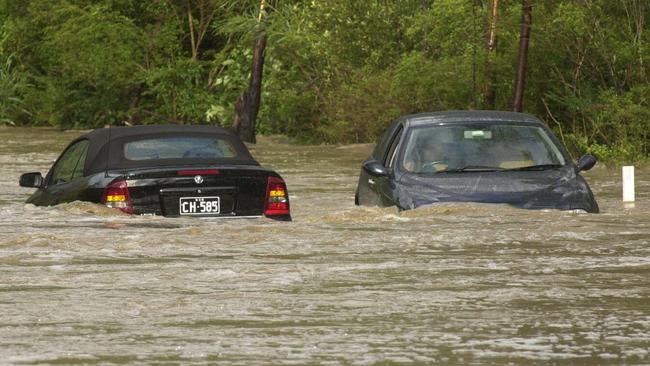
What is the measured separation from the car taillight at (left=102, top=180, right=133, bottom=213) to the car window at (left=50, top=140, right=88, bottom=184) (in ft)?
5.67

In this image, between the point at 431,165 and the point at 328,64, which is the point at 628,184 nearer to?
the point at 431,165

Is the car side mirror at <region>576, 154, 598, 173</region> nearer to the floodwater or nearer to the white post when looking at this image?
the floodwater

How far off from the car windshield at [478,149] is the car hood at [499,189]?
0.20 meters

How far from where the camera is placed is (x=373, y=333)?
9.91 metres

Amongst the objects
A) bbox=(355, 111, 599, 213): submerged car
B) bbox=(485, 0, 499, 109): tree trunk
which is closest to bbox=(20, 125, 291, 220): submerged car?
bbox=(355, 111, 599, 213): submerged car

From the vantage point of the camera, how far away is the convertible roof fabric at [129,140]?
50.5 ft

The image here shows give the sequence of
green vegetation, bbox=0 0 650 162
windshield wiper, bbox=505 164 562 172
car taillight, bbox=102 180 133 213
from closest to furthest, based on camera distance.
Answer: car taillight, bbox=102 180 133 213 → windshield wiper, bbox=505 164 562 172 → green vegetation, bbox=0 0 650 162

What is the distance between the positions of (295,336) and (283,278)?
2829 mm

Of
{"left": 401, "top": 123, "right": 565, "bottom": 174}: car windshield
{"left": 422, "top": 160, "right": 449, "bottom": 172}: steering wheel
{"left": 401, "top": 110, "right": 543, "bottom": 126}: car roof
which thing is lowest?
{"left": 422, "top": 160, "right": 449, "bottom": 172}: steering wheel

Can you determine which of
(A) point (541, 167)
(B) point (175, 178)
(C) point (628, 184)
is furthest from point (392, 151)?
(C) point (628, 184)

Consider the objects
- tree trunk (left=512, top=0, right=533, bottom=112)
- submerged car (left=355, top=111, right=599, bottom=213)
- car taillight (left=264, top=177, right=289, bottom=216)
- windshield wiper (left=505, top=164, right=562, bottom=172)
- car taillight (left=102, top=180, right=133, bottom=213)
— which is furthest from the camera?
tree trunk (left=512, top=0, right=533, bottom=112)

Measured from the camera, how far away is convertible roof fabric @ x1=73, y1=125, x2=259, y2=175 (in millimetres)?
15383

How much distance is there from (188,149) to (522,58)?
14.9 meters

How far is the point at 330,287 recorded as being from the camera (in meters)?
12.1
